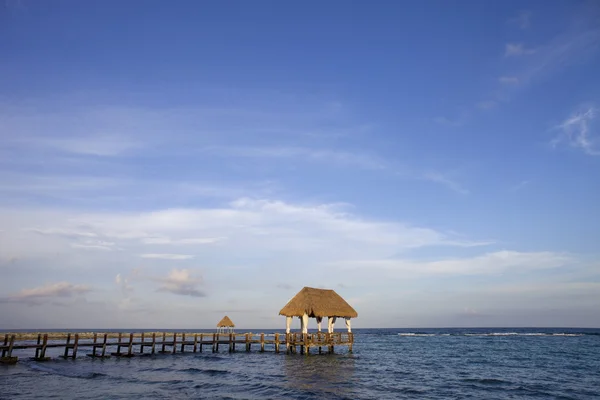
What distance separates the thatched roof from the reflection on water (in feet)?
12.6

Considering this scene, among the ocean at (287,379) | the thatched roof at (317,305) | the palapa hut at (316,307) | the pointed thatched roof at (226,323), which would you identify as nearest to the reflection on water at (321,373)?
the ocean at (287,379)

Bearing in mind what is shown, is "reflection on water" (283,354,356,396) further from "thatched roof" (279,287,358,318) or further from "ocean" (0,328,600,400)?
"thatched roof" (279,287,358,318)

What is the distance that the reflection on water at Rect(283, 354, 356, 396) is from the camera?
2498 cm

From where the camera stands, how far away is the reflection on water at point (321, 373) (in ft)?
82.0

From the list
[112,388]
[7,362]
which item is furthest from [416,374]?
[7,362]

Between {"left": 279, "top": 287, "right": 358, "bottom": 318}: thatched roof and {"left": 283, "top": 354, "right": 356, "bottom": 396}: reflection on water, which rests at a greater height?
{"left": 279, "top": 287, "right": 358, "bottom": 318}: thatched roof

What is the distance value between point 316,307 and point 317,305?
318 mm

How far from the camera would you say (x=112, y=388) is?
961 inches

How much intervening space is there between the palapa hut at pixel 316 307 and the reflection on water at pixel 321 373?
9.23 feet

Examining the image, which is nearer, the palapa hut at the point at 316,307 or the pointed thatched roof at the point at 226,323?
the palapa hut at the point at 316,307

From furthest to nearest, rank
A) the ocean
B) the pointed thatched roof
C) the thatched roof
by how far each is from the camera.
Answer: the pointed thatched roof < the thatched roof < the ocean

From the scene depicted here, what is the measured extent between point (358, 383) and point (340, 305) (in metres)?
14.3

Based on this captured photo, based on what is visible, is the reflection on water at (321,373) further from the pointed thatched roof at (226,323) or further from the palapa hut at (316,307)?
the pointed thatched roof at (226,323)

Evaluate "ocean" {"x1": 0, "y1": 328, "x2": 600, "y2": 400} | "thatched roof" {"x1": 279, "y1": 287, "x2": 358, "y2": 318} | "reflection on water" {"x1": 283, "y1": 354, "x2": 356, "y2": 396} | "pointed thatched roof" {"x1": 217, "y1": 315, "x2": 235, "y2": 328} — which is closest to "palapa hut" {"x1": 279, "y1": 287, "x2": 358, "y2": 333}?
"thatched roof" {"x1": 279, "y1": 287, "x2": 358, "y2": 318}
